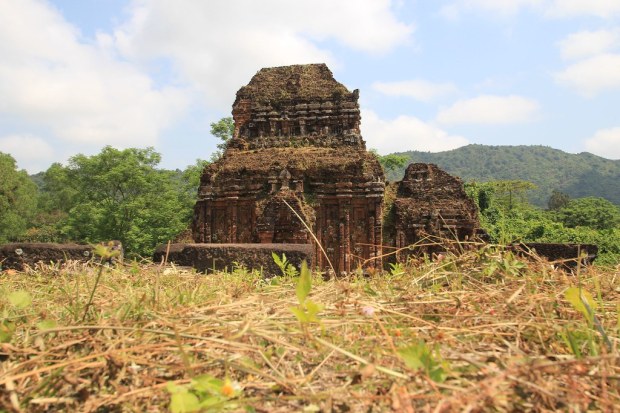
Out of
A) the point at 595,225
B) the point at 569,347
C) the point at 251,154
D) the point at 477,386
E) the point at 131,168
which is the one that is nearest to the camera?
the point at 477,386

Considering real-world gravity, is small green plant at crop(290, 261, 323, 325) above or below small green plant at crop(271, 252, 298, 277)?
above

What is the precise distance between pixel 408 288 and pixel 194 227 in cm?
977

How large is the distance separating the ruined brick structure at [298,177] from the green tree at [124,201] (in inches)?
547

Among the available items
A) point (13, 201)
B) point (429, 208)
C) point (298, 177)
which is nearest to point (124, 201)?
point (13, 201)

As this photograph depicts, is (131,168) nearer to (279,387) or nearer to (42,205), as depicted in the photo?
(42,205)

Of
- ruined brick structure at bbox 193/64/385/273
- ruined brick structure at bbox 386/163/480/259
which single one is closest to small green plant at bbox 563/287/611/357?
ruined brick structure at bbox 193/64/385/273

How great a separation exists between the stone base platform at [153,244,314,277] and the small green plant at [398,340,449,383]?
349 cm

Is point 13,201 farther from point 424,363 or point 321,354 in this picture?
point 424,363

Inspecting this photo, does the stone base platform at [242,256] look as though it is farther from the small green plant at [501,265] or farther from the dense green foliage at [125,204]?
the dense green foliage at [125,204]

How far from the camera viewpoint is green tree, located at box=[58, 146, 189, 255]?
2439 centimetres

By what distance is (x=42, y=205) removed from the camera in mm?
38250

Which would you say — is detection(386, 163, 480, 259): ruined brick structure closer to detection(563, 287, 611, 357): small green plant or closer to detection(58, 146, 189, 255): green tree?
detection(563, 287, 611, 357): small green plant

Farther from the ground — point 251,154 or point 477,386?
point 251,154

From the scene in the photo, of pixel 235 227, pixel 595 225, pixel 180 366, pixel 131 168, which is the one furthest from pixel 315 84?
pixel 595 225
